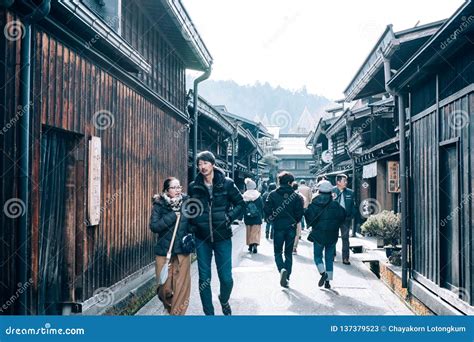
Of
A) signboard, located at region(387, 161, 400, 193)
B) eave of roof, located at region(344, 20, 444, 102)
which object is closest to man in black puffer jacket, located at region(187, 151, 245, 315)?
eave of roof, located at region(344, 20, 444, 102)

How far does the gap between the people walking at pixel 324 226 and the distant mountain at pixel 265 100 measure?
76.9 meters

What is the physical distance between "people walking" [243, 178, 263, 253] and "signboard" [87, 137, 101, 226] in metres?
5.63

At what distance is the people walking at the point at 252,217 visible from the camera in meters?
10.5

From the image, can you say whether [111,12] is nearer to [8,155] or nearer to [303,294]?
[8,155]

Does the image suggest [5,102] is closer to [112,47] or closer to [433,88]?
[112,47]

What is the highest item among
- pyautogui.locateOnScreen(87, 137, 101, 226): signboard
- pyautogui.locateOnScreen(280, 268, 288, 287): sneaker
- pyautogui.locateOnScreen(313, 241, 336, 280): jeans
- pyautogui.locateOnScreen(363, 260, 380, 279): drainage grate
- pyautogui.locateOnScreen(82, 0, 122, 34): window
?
pyautogui.locateOnScreen(82, 0, 122, 34): window

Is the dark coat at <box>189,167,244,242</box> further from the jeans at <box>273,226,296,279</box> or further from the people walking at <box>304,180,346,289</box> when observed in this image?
the people walking at <box>304,180,346,289</box>

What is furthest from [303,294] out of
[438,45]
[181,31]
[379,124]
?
[379,124]

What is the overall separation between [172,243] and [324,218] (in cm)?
321

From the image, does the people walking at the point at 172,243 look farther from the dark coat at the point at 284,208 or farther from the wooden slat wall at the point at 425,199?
the wooden slat wall at the point at 425,199

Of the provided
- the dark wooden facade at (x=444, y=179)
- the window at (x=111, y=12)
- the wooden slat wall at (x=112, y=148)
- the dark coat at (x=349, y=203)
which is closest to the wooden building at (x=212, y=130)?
the wooden slat wall at (x=112, y=148)

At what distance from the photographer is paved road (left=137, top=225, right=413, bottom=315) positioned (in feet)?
19.5

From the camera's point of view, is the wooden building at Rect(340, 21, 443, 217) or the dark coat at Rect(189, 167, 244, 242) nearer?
the dark coat at Rect(189, 167, 244, 242)

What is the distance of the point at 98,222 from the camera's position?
17.2 feet
